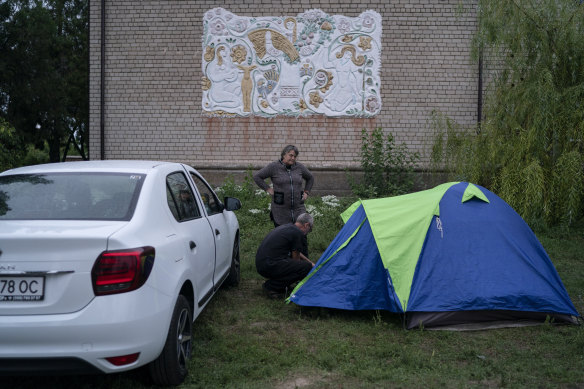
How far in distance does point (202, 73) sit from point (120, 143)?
2528mm

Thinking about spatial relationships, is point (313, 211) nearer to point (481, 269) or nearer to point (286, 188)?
point (286, 188)

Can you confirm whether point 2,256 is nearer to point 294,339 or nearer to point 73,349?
point 73,349

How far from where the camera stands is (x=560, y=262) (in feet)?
26.2

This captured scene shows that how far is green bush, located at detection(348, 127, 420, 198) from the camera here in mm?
11516

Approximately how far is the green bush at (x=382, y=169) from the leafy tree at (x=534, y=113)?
2044 millimetres

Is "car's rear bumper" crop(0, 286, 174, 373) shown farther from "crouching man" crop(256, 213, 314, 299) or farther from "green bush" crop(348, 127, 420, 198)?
"green bush" crop(348, 127, 420, 198)

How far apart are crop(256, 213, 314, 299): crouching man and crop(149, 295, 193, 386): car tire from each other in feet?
6.70

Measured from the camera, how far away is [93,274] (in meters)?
3.12

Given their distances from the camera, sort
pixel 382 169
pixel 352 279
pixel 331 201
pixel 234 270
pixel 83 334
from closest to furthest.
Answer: pixel 83 334 → pixel 352 279 → pixel 234 270 → pixel 331 201 → pixel 382 169

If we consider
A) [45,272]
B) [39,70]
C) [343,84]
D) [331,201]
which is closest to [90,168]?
[45,272]

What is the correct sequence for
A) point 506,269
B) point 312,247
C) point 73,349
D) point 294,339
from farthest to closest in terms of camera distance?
point 312,247 < point 506,269 < point 294,339 < point 73,349

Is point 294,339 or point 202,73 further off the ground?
point 202,73

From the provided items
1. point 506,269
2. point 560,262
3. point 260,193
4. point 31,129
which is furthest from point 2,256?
point 31,129

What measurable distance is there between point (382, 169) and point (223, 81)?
4.12 m
